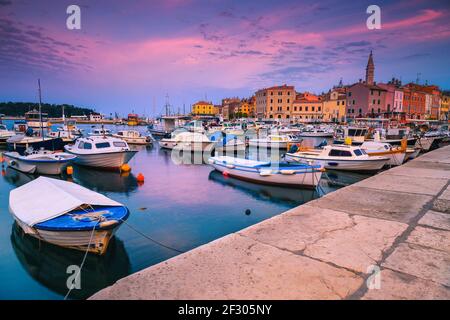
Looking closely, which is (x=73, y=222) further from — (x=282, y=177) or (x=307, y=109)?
(x=307, y=109)

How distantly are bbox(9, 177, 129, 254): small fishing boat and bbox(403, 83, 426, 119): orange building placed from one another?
104680mm

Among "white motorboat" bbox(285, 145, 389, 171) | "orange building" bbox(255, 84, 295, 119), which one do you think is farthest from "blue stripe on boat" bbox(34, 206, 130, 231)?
"orange building" bbox(255, 84, 295, 119)

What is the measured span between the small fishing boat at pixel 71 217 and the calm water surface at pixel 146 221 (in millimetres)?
687

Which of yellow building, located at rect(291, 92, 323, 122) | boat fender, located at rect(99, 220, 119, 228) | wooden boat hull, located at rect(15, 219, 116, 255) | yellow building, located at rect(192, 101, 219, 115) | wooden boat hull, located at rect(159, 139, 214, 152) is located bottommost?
wooden boat hull, located at rect(15, 219, 116, 255)

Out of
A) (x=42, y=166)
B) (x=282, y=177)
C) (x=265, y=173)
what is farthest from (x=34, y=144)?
(x=282, y=177)

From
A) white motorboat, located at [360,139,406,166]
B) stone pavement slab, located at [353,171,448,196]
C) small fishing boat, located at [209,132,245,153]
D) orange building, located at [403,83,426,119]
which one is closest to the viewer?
stone pavement slab, located at [353,171,448,196]

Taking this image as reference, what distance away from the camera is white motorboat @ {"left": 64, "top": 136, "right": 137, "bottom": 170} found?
2012 centimetres

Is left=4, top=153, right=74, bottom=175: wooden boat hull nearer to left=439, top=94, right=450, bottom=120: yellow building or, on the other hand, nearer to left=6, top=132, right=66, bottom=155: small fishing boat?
left=6, top=132, right=66, bottom=155: small fishing boat

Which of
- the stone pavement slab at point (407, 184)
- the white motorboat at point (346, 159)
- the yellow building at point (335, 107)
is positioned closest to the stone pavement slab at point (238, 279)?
the stone pavement slab at point (407, 184)

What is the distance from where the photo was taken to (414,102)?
93562 millimetres

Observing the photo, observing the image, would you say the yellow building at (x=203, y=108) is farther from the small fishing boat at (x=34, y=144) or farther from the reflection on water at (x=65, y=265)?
the reflection on water at (x=65, y=265)

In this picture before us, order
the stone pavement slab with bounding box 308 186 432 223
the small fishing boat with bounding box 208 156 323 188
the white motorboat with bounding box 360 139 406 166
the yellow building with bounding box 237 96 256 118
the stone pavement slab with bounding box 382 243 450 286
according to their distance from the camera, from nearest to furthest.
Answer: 1. the stone pavement slab with bounding box 382 243 450 286
2. the stone pavement slab with bounding box 308 186 432 223
3. the small fishing boat with bounding box 208 156 323 188
4. the white motorboat with bounding box 360 139 406 166
5. the yellow building with bounding box 237 96 256 118

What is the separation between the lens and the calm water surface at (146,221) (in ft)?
23.3
